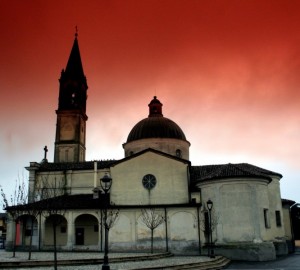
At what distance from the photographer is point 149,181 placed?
38469 millimetres

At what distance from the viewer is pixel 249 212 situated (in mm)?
32406

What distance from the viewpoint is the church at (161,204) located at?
3256 centimetres

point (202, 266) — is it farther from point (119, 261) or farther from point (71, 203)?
point (71, 203)

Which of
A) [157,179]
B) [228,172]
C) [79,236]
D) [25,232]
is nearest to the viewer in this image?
[228,172]

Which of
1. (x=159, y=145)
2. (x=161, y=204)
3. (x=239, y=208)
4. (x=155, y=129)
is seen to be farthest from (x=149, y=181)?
(x=239, y=208)

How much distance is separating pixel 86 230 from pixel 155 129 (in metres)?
15.6

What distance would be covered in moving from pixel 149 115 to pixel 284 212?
73.7 feet

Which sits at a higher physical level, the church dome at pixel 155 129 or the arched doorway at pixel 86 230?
the church dome at pixel 155 129

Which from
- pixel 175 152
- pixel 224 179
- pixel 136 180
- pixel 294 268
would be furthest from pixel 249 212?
pixel 175 152

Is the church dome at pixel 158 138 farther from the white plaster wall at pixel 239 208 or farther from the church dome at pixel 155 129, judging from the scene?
the white plaster wall at pixel 239 208

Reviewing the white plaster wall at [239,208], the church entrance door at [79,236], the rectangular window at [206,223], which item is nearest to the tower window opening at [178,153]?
the white plaster wall at [239,208]

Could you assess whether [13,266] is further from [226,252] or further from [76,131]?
[76,131]

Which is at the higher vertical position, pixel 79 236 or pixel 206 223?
pixel 206 223

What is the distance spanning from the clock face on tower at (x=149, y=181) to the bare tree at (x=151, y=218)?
124 inches
